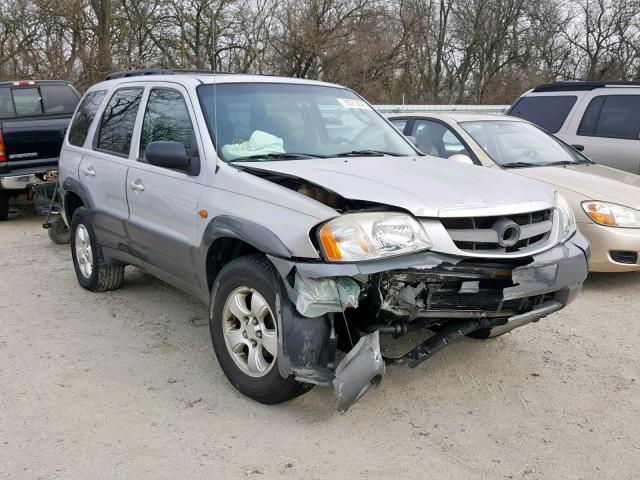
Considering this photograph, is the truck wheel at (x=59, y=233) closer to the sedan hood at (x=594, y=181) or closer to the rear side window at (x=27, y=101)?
the rear side window at (x=27, y=101)

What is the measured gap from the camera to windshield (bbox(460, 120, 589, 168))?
655 cm

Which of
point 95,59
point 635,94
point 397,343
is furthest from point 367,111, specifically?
point 95,59

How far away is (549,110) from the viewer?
28.5ft

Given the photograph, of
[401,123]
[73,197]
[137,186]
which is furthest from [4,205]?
[401,123]

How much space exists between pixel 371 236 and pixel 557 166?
4.17m

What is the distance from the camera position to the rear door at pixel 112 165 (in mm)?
4738

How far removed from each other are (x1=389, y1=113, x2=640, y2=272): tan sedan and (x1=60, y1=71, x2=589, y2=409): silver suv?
1.69m

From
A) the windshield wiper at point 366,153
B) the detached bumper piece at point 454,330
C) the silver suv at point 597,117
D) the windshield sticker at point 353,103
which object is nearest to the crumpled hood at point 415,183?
the windshield wiper at point 366,153

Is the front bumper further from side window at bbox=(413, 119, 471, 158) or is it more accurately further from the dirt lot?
side window at bbox=(413, 119, 471, 158)

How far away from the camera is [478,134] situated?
675 centimetres

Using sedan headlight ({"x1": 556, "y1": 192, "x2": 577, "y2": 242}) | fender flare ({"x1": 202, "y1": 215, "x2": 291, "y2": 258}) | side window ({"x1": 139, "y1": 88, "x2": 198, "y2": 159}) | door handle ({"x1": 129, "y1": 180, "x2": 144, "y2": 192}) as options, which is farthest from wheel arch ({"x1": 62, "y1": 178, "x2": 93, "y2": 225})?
sedan headlight ({"x1": 556, "y1": 192, "x2": 577, "y2": 242})

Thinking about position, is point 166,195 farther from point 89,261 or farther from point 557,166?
point 557,166

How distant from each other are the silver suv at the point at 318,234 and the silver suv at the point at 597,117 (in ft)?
15.0

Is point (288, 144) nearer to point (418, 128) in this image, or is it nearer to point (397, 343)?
point (397, 343)
